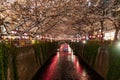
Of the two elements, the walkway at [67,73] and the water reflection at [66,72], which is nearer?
the walkway at [67,73]

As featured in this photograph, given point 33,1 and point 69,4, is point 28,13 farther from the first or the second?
point 69,4

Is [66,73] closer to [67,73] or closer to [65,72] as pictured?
[67,73]

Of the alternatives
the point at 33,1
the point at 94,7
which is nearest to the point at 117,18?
the point at 94,7

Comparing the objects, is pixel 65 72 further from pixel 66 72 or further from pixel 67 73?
pixel 67 73

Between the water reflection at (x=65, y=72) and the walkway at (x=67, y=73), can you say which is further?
the water reflection at (x=65, y=72)

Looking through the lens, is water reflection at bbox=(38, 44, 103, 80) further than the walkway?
Yes

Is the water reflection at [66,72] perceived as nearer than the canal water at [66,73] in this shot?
No

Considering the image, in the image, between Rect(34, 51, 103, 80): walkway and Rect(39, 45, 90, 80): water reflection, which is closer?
Rect(34, 51, 103, 80): walkway

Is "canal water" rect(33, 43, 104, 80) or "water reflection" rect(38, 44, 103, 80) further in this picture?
"water reflection" rect(38, 44, 103, 80)

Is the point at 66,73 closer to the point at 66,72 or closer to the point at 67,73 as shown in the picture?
the point at 67,73

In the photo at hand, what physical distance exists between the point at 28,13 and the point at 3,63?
8367 millimetres

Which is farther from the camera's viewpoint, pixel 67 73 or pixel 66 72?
pixel 66 72

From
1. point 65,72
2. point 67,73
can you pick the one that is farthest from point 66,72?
point 67,73

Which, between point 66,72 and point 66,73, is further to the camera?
point 66,72
